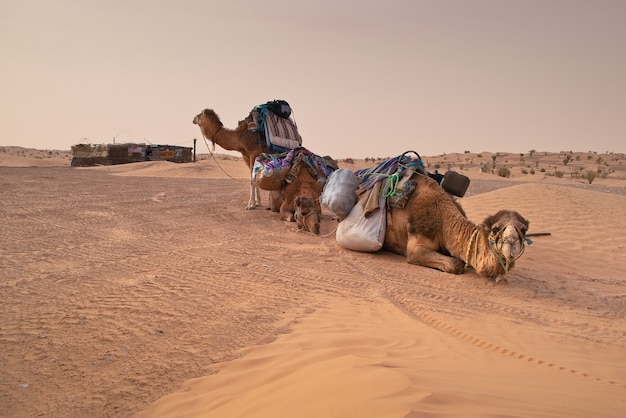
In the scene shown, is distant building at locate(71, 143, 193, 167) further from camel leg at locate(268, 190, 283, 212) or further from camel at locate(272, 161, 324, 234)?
Result: camel at locate(272, 161, 324, 234)

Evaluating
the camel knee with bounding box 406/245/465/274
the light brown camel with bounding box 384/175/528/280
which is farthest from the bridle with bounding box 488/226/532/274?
the camel knee with bounding box 406/245/465/274

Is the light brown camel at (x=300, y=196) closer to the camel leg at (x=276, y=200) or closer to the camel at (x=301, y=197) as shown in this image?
the camel at (x=301, y=197)

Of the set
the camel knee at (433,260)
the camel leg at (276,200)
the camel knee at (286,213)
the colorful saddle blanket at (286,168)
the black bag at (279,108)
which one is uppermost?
the black bag at (279,108)

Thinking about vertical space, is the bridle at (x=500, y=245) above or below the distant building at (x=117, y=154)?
below

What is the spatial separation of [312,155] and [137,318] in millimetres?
7608

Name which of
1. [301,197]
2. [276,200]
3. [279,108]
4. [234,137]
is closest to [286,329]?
[301,197]

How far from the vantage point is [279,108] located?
13609mm

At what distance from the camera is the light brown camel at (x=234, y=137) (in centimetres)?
1370

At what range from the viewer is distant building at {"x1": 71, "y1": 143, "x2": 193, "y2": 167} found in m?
38.4

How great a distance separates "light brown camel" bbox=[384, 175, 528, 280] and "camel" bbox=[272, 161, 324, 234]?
2258mm

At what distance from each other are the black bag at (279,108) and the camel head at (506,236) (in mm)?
8547

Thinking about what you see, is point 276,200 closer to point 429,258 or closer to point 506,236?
point 429,258

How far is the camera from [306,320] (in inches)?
174

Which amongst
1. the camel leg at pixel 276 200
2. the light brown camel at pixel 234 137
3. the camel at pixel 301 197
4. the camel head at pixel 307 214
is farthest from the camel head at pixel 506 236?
the light brown camel at pixel 234 137
